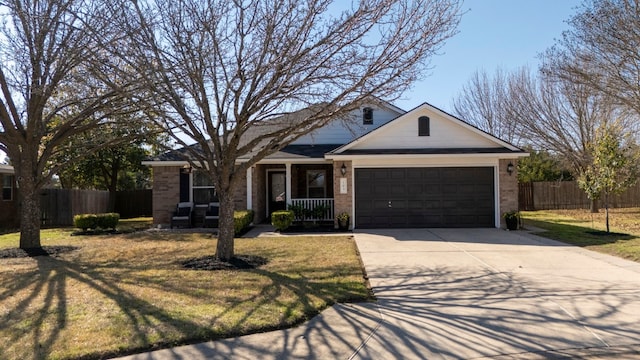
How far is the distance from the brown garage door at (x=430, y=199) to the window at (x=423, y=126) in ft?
4.30

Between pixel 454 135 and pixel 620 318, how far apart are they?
1085 centimetres

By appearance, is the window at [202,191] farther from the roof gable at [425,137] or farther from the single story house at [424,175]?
the roof gable at [425,137]

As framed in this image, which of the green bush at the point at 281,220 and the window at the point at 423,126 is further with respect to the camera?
the window at the point at 423,126

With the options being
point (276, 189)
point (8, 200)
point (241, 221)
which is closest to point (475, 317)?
point (241, 221)

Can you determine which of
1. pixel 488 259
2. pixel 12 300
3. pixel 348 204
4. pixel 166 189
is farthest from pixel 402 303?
pixel 166 189

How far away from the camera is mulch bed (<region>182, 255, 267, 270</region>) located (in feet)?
27.9

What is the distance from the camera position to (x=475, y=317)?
5.50 metres

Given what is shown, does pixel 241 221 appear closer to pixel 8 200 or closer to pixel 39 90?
pixel 39 90

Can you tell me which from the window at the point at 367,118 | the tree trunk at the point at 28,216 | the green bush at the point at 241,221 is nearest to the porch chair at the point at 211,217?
the green bush at the point at 241,221

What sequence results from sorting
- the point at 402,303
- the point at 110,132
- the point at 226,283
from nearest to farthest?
the point at 402,303, the point at 226,283, the point at 110,132

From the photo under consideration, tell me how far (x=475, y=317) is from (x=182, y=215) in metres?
13.2

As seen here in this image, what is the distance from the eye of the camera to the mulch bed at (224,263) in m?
8.52

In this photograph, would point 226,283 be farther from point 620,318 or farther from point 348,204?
point 348,204

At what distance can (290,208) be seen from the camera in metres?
16.4
